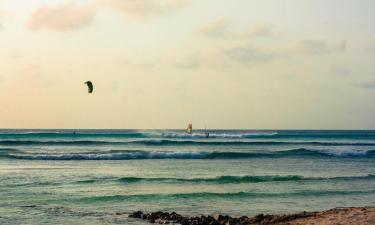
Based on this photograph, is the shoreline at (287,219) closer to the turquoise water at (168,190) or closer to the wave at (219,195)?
the turquoise water at (168,190)

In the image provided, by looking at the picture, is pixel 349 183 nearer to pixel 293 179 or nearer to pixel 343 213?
pixel 293 179

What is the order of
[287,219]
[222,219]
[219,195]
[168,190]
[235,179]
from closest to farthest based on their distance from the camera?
[287,219] → [222,219] → [219,195] → [168,190] → [235,179]

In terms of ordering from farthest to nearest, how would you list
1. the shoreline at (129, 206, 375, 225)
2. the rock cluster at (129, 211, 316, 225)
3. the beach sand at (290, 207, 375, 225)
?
the rock cluster at (129, 211, 316, 225) → the shoreline at (129, 206, 375, 225) → the beach sand at (290, 207, 375, 225)

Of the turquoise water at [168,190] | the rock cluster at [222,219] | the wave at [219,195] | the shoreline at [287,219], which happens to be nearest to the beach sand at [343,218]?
the shoreline at [287,219]

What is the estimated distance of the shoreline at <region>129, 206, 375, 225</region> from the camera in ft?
37.1

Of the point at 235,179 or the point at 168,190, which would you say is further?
the point at 235,179

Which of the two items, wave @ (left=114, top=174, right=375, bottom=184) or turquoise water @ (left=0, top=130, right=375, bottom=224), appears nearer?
turquoise water @ (left=0, top=130, right=375, bottom=224)

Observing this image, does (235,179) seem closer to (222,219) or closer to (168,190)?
(168,190)

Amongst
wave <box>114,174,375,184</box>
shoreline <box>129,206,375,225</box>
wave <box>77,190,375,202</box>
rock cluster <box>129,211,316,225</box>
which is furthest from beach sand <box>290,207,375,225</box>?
wave <box>114,174,375,184</box>

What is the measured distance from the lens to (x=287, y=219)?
39.0 feet

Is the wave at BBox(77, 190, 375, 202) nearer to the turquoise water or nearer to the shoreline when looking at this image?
the turquoise water

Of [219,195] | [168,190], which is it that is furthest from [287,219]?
[168,190]

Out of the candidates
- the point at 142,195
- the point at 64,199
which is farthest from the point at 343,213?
the point at 64,199

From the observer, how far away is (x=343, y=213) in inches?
476
